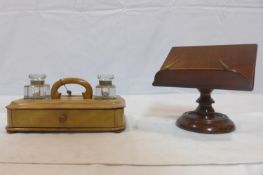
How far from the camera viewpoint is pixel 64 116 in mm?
665

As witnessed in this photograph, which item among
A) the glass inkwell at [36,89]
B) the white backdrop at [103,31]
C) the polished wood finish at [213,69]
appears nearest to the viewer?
the polished wood finish at [213,69]

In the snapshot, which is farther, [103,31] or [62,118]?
[103,31]

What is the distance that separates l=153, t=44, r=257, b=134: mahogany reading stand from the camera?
625 mm

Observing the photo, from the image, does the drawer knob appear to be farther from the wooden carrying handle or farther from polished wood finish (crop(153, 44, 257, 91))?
polished wood finish (crop(153, 44, 257, 91))

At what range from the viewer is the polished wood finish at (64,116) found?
25.9 inches

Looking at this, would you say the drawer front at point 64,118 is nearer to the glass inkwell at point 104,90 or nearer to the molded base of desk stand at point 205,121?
the glass inkwell at point 104,90

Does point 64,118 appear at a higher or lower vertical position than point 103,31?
lower

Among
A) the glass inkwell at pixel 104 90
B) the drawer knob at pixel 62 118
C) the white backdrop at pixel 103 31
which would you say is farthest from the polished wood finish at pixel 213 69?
the white backdrop at pixel 103 31

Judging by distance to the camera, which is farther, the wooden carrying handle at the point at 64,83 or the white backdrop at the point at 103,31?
the white backdrop at the point at 103,31

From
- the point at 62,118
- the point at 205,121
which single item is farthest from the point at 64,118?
the point at 205,121

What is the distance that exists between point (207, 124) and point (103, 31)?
0.76 metres

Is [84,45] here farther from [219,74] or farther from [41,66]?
[219,74]

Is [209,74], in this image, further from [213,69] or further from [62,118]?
[62,118]

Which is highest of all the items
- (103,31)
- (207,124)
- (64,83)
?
(103,31)
